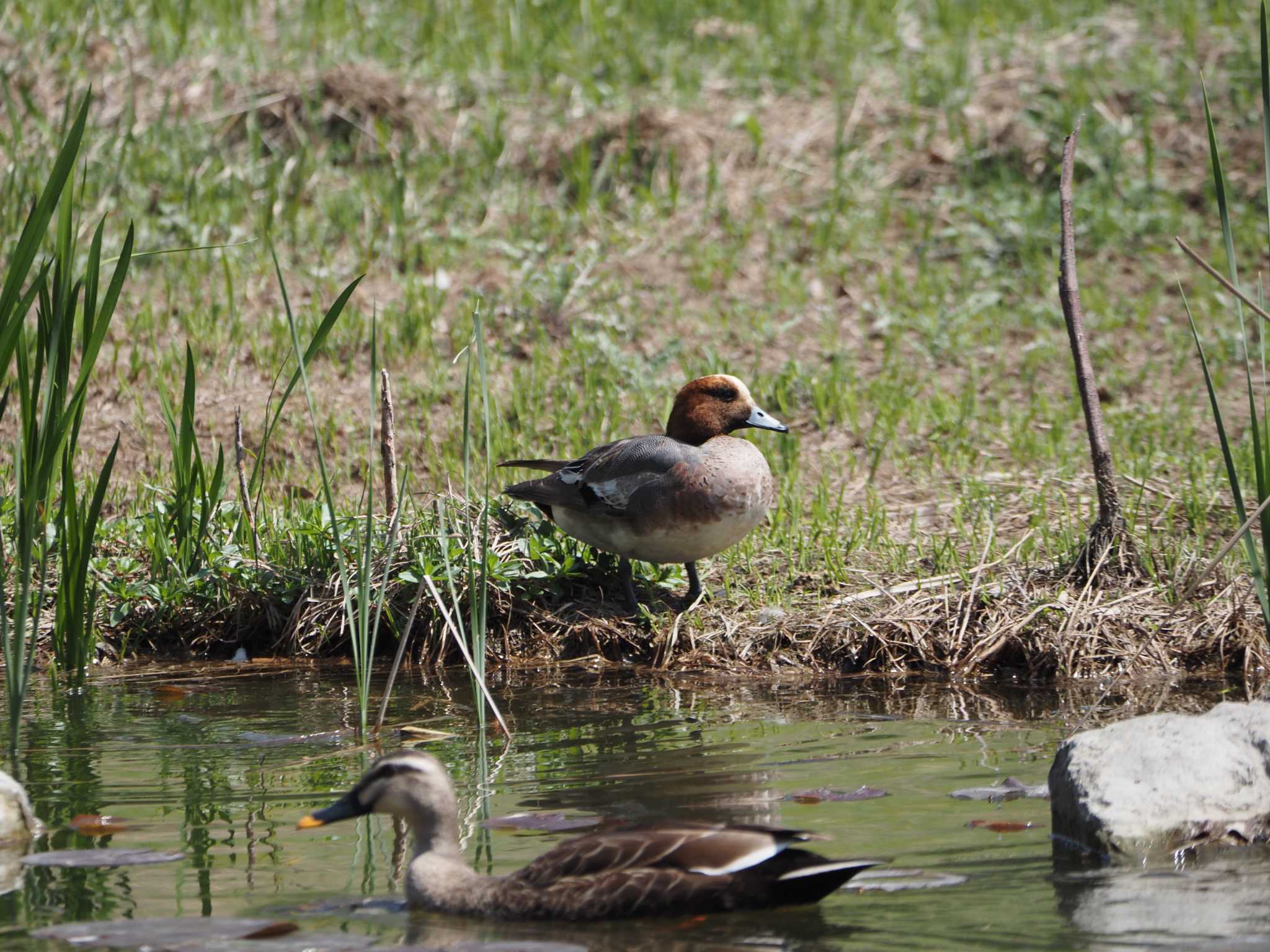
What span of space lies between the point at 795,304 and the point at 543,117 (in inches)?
126

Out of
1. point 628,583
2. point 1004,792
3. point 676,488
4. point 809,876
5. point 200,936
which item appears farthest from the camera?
point 628,583

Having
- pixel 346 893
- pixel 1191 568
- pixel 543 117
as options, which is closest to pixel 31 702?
pixel 346 893

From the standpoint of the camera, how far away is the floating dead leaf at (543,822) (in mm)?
4035

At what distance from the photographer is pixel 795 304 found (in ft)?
34.5

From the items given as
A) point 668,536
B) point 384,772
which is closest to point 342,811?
point 384,772

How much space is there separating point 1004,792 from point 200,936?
216 cm

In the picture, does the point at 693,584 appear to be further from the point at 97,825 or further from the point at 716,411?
the point at 97,825

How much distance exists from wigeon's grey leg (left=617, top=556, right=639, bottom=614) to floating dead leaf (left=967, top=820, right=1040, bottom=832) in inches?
108

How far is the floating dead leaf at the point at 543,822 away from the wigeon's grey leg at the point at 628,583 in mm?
2475

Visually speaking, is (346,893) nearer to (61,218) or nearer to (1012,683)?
(61,218)

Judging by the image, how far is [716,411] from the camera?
689 centimetres

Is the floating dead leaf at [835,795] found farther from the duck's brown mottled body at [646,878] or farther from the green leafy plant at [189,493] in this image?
the green leafy plant at [189,493]

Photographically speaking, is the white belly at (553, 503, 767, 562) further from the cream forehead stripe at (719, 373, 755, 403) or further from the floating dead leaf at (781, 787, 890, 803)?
the floating dead leaf at (781, 787, 890, 803)

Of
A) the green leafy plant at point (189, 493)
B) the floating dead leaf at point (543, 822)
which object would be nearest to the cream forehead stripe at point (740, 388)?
the green leafy plant at point (189, 493)
